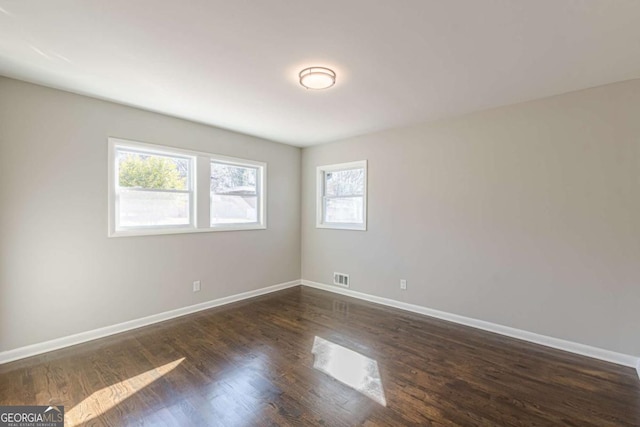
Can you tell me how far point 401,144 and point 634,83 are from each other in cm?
227

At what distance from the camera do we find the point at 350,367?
2553 millimetres

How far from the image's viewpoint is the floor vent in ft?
15.7

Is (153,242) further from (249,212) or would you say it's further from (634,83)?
(634,83)

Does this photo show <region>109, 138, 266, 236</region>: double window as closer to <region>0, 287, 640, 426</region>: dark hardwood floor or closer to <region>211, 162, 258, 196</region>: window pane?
<region>211, 162, 258, 196</region>: window pane

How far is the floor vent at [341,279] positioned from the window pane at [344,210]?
893 mm

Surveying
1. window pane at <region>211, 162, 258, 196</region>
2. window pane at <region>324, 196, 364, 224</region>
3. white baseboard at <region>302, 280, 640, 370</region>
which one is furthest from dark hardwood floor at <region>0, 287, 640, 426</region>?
window pane at <region>211, 162, 258, 196</region>

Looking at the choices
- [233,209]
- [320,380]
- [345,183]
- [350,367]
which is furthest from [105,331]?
[345,183]

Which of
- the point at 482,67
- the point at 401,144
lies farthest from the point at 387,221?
the point at 482,67

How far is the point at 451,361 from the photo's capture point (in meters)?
2.67

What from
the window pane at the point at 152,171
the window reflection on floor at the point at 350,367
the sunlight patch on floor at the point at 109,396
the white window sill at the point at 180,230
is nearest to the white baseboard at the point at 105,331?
the white window sill at the point at 180,230

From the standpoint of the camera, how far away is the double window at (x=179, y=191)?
131 inches

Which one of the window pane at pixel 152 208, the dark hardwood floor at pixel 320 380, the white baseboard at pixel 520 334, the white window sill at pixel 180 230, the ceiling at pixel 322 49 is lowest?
the dark hardwood floor at pixel 320 380

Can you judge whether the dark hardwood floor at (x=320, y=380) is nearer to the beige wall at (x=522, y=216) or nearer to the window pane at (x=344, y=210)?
the beige wall at (x=522, y=216)

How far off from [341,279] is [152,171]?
10.5 ft
